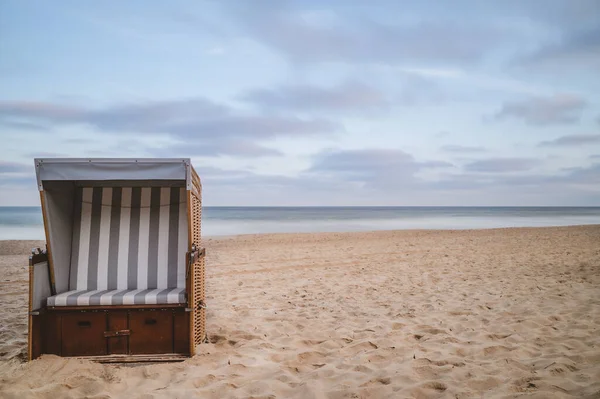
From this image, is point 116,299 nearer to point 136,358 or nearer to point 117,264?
point 136,358

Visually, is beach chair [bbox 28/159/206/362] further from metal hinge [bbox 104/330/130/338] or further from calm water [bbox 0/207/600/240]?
calm water [bbox 0/207/600/240]

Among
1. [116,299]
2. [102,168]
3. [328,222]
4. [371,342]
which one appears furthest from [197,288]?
[328,222]

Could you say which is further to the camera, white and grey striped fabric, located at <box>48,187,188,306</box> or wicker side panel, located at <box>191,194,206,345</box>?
white and grey striped fabric, located at <box>48,187,188,306</box>

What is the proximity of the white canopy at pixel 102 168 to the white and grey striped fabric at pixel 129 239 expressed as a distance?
102 centimetres

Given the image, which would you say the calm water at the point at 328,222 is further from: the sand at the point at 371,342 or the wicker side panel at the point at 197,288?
the wicker side panel at the point at 197,288

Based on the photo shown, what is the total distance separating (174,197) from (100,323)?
1675 mm

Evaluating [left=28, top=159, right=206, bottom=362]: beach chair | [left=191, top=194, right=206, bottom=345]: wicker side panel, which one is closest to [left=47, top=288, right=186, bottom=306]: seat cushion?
[left=28, top=159, right=206, bottom=362]: beach chair

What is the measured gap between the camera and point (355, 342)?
460cm

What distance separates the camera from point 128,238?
511 centimetres

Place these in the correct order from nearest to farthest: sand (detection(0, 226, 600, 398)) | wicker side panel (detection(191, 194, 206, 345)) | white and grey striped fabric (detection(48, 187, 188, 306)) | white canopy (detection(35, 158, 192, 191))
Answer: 1. sand (detection(0, 226, 600, 398))
2. white canopy (detection(35, 158, 192, 191))
3. wicker side panel (detection(191, 194, 206, 345))
4. white and grey striped fabric (detection(48, 187, 188, 306))

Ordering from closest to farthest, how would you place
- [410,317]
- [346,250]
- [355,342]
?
[355,342]
[410,317]
[346,250]

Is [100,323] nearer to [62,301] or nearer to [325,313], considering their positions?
[62,301]

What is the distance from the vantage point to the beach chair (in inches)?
163

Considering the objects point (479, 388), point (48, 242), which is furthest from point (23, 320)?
point (479, 388)
